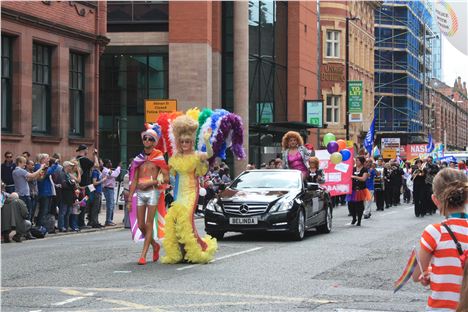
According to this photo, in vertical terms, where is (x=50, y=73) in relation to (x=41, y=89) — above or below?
above

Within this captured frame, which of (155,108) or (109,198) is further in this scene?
(155,108)

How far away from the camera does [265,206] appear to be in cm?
1591

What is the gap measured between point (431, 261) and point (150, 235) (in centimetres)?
761

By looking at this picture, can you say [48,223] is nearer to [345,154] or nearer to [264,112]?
[345,154]

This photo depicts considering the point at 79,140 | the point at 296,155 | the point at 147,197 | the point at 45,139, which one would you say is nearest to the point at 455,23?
the point at 147,197

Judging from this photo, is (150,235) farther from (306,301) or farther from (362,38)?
(362,38)

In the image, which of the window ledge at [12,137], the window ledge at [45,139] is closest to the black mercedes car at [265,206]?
the window ledge at [12,137]

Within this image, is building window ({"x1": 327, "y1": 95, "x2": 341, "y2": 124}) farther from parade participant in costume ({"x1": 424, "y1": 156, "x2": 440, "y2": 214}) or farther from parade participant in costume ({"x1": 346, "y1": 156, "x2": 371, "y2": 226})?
parade participant in costume ({"x1": 346, "y1": 156, "x2": 371, "y2": 226})

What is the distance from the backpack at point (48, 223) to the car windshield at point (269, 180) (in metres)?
5.08

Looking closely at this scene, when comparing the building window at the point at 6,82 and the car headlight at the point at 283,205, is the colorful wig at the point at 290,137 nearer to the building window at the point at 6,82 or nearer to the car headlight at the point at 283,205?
the car headlight at the point at 283,205

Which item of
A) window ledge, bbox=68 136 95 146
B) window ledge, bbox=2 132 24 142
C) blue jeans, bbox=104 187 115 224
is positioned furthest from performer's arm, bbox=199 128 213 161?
window ledge, bbox=68 136 95 146

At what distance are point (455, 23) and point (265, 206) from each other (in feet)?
21.6

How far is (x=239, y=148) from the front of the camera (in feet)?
46.3

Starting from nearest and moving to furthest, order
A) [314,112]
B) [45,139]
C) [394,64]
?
[45,139]
[314,112]
[394,64]
